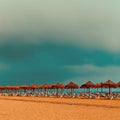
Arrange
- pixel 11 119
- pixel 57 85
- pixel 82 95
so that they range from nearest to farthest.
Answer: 1. pixel 11 119
2. pixel 82 95
3. pixel 57 85

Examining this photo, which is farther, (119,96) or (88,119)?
(119,96)

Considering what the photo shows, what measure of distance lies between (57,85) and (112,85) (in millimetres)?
7470

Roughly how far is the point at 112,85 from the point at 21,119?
14.5 metres

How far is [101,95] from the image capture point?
843 inches

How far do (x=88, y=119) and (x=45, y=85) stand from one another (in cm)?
2172

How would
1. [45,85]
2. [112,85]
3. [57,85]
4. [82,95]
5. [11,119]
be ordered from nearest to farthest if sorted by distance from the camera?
[11,119]
[112,85]
[82,95]
[57,85]
[45,85]

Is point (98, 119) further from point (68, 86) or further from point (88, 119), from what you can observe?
point (68, 86)

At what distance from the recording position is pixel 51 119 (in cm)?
762

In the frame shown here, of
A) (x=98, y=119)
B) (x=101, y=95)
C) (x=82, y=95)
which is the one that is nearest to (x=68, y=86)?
(x=82, y=95)

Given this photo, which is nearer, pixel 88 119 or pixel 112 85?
pixel 88 119

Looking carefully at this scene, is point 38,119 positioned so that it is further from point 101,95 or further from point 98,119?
point 101,95

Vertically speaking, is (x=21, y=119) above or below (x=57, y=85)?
below

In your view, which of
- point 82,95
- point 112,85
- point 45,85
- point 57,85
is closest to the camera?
point 112,85

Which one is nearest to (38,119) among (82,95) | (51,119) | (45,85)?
(51,119)
